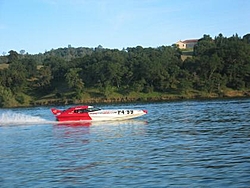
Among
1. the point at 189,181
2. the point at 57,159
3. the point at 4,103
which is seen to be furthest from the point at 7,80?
the point at 189,181

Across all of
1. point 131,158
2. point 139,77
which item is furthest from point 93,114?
point 139,77

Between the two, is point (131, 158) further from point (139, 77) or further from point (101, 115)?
point (139, 77)

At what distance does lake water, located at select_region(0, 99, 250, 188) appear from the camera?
2377 cm

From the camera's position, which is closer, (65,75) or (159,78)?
(159,78)

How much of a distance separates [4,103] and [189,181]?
140 m

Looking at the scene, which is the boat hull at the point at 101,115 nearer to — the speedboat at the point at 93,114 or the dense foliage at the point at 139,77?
the speedboat at the point at 93,114

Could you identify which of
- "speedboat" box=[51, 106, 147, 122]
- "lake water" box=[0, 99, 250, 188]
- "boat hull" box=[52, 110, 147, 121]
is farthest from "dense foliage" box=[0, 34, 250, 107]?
"lake water" box=[0, 99, 250, 188]

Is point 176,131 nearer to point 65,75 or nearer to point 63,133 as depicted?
point 63,133

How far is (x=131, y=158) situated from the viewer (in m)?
30.0

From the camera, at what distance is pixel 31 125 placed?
61.6 m

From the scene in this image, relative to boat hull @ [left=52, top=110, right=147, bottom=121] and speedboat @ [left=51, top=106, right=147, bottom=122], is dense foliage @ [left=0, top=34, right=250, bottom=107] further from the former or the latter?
speedboat @ [left=51, top=106, right=147, bottom=122]

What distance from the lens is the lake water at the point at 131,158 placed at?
2377 cm

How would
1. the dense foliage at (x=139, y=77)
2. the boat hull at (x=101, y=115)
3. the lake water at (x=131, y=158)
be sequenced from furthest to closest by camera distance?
the dense foliage at (x=139, y=77) < the boat hull at (x=101, y=115) < the lake water at (x=131, y=158)

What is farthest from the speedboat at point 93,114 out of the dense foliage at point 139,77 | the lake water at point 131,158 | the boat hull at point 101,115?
the dense foliage at point 139,77
